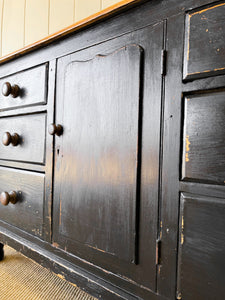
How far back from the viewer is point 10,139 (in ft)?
2.17

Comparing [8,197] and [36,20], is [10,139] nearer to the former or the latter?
[8,197]

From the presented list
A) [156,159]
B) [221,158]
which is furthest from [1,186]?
[221,158]

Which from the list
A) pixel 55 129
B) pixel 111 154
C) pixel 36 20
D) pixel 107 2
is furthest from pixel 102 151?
pixel 36 20

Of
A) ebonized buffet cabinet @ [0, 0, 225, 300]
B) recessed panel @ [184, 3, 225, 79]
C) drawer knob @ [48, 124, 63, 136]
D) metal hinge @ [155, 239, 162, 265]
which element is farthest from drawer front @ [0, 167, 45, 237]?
recessed panel @ [184, 3, 225, 79]

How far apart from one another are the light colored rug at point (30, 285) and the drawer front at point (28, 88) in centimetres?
55

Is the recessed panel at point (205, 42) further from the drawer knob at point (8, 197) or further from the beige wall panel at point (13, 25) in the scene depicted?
the beige wall panel at point (13, 25)

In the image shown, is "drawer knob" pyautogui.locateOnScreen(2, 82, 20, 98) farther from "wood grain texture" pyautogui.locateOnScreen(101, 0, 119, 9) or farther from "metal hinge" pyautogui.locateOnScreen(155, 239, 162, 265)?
"metal hinge" pyautogui.locateOnScreen(155, 239, 162, 265)

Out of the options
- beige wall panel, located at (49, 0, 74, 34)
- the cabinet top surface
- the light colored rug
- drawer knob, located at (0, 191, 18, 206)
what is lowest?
the light colored rug

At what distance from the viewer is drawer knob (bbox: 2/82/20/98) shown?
25.8 inches

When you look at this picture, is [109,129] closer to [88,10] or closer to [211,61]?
[211,61]

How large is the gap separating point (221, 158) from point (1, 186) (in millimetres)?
642

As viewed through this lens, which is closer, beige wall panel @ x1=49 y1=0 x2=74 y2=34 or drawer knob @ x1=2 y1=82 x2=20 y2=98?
drawer knob @ x1=2 y1=82 x2=20 y2=98

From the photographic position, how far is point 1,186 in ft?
2.46

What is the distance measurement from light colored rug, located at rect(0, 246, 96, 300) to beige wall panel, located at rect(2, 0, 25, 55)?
2.83 feet
